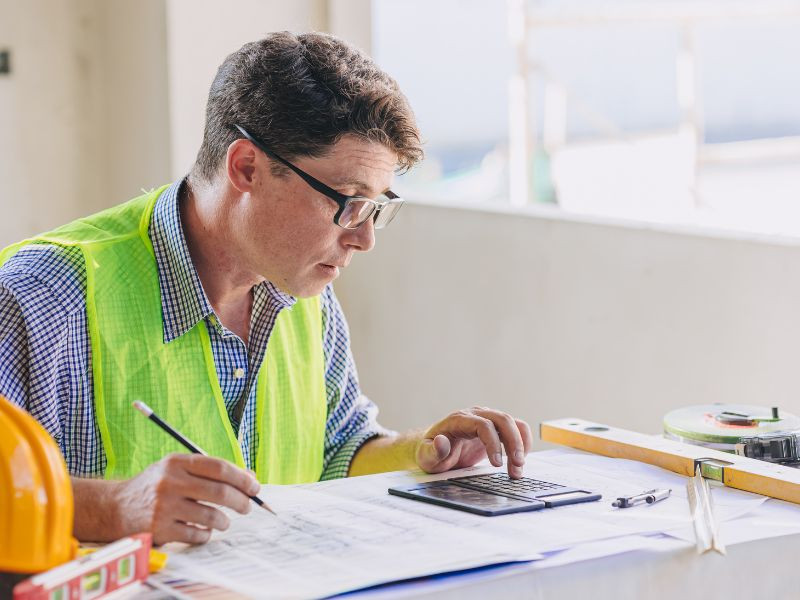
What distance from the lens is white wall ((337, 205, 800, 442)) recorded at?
251cm

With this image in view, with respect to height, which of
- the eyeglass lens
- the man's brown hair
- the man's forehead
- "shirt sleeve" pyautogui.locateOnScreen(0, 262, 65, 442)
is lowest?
"shirt sleeve" pyautogui.locateOnScreen(0, 262, 65, 442)

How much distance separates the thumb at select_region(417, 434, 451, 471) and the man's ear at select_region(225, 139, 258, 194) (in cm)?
47

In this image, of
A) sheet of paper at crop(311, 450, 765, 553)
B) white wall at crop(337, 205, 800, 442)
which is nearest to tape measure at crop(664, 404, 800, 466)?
sheet of paper at crop(311, 450, 765, 553)

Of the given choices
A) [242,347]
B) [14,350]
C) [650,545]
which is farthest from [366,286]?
[650,545]

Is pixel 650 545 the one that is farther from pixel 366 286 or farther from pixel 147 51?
pixel 147 51

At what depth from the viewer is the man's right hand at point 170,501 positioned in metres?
1.20

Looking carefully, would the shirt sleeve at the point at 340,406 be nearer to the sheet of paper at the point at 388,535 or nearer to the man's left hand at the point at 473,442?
the man's left hand at the point at 473,442

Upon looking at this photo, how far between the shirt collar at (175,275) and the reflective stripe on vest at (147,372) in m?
0.01

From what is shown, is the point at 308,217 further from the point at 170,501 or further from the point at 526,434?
the point at 170,501

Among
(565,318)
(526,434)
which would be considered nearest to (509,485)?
(526,434)

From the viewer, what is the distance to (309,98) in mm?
1619

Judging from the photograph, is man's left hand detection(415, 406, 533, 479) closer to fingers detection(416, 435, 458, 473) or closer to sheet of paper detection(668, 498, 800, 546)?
fingers detection(416, 435, 458, 473)

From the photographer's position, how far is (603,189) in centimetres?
464

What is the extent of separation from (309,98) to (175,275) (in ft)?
1.10
